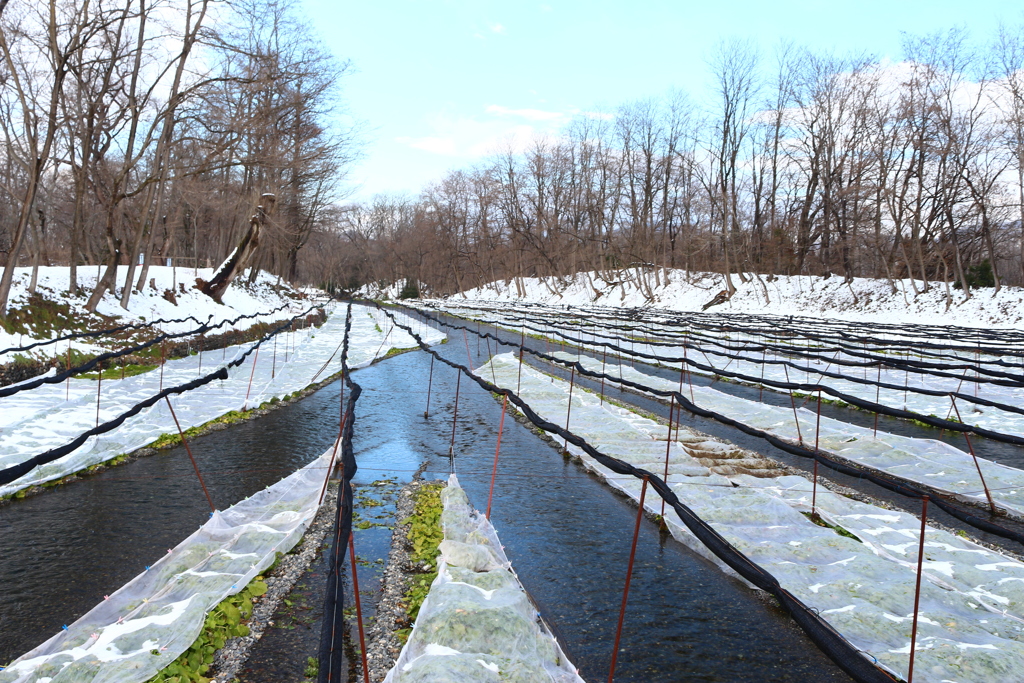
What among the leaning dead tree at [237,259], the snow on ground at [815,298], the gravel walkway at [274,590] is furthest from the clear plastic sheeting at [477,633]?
the snow on ground at [815,298]

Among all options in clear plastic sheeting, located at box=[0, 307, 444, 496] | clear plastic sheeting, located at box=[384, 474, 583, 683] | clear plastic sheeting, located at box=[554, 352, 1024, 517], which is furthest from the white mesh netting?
clear plastic sheeting, located at box=[0, 307, 444, 496]

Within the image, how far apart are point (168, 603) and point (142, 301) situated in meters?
20.0

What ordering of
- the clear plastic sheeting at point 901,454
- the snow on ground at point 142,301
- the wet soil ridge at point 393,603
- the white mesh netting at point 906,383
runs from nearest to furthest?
the wet soil ridge at point 393,603 < the clear plastic sheeting at point 901,454 < the white mesh netting at point 906,383 < the snow on ground at point 142,301

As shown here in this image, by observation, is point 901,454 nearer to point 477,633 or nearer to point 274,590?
point 477,633

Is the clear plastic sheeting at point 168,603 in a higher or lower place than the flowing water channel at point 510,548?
higher

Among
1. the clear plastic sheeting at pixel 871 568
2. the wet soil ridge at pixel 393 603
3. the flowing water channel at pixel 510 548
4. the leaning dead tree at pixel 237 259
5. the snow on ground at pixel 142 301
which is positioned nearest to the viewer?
the clear plastic sheeting at pixel 871 568

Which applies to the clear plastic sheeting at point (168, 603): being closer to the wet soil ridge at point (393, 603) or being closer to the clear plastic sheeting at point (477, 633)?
the wet soil ridge at point (393, 603)

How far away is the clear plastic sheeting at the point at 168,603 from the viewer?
3.99m

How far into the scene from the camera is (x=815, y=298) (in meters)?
41.2

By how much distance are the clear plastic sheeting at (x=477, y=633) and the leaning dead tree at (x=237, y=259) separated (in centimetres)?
2576

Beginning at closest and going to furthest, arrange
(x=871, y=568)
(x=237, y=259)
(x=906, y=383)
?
1. (x=871, y=568)
2. (x=906, y=383)
3. (x=237, y=259)

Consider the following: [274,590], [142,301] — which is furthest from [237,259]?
[274,590]

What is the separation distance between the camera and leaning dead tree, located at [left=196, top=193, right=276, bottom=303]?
92.5 feet

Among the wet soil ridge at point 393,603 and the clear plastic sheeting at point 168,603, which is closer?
the clear plastic sheeting at point 168,603
